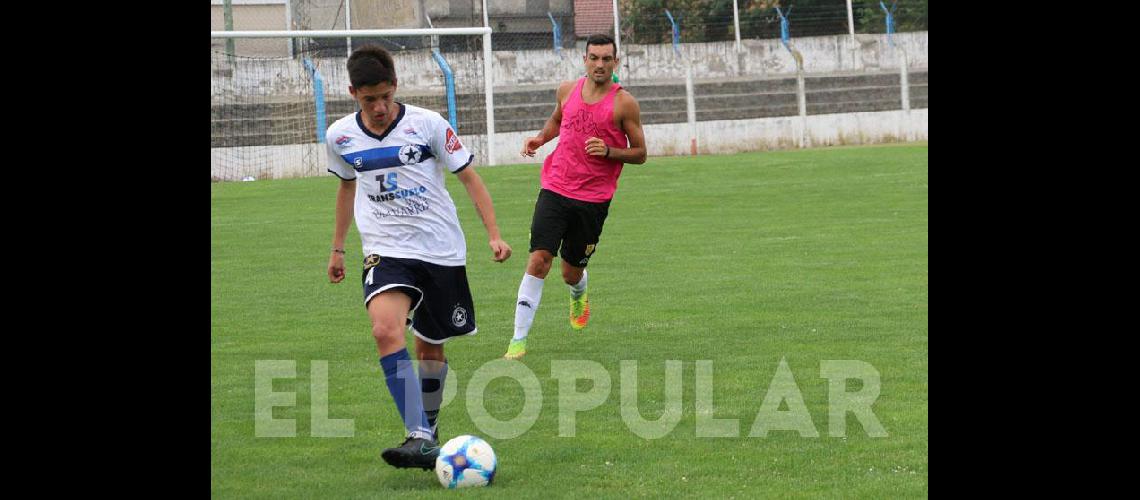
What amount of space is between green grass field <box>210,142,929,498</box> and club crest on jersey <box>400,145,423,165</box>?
52.4 inches

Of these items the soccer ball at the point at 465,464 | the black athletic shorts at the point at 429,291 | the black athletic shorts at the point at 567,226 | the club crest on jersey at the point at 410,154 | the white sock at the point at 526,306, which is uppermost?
the club crest on jersey at the point at 410,154

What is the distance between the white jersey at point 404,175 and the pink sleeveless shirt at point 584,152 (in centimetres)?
320

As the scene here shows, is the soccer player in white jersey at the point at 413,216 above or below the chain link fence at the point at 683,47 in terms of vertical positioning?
below

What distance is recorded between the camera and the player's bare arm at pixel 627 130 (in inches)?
387

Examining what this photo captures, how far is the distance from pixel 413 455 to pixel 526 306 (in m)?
3.47

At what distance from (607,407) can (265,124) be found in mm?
21838

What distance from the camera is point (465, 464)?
6.09m

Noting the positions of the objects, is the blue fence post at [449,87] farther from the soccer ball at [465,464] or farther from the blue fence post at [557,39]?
the soccer ball at [465,464]

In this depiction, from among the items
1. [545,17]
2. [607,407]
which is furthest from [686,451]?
[545,17]

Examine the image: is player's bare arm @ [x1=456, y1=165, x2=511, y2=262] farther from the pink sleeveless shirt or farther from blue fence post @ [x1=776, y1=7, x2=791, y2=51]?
blue fence post @ [x1=776, y1=7, x2=791, y2=51]

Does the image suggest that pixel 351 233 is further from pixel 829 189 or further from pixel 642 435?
pixel 642 435

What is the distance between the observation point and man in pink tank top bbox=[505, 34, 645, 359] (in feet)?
32.4

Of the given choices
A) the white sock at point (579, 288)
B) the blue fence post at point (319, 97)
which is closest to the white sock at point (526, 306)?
the white sock at point (579, 288)

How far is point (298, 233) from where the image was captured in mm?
18344
